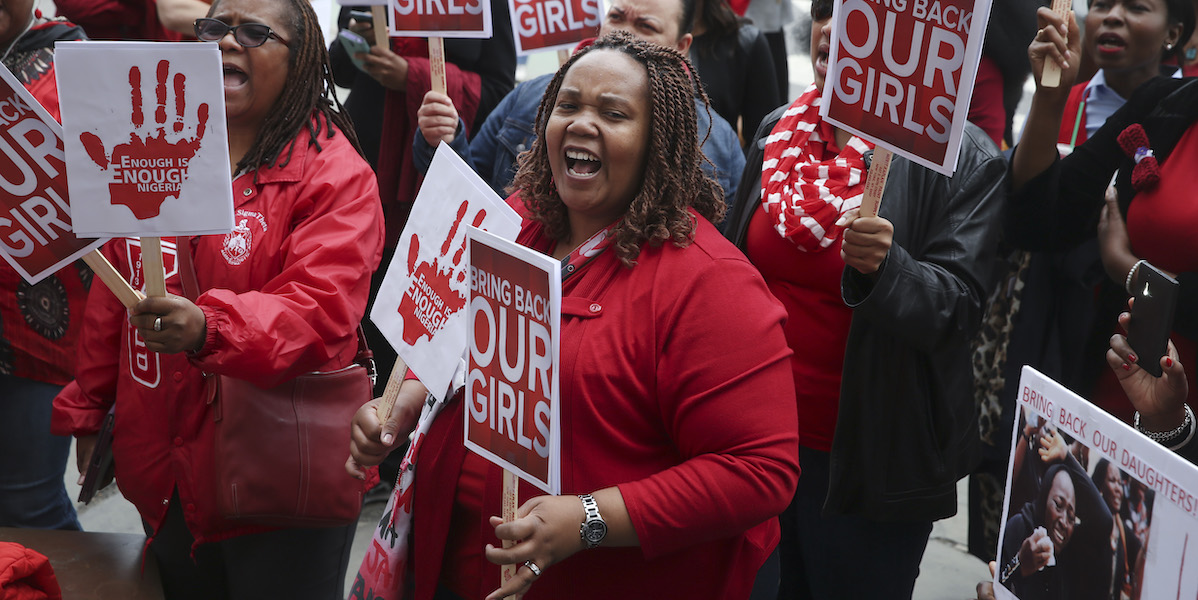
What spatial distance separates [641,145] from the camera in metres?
2.03

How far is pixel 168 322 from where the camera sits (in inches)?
86.0

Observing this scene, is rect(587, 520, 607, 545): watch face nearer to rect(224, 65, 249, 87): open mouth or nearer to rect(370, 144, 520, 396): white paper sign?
rect(370, 144, 520, 396): white paper sign

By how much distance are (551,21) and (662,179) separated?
1.93 metres

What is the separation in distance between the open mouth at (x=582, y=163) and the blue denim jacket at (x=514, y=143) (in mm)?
1218

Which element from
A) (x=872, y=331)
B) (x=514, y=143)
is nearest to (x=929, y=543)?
(x=872, y=331)

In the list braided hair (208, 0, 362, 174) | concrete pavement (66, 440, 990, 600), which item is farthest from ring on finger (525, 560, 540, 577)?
concrete pavement (66, 440, 990, 600)

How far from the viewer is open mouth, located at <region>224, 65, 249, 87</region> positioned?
8.39ft

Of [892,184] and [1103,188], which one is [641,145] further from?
[1103,188]

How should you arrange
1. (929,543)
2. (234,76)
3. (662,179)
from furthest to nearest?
(929,543) → (234,76) → (662,179)

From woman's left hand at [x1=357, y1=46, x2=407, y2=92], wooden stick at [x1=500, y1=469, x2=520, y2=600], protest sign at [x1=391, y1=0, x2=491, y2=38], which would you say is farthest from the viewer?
woman's left hand at [x1=357, y1=46, x2=407, y2=92]

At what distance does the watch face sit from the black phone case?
1448mm

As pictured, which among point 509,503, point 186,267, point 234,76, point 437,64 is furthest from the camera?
point 437,64

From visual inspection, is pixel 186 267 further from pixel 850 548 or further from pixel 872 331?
pixel 850 548

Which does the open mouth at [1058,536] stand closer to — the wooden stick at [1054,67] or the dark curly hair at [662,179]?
the dark curly hair at [662,179]
